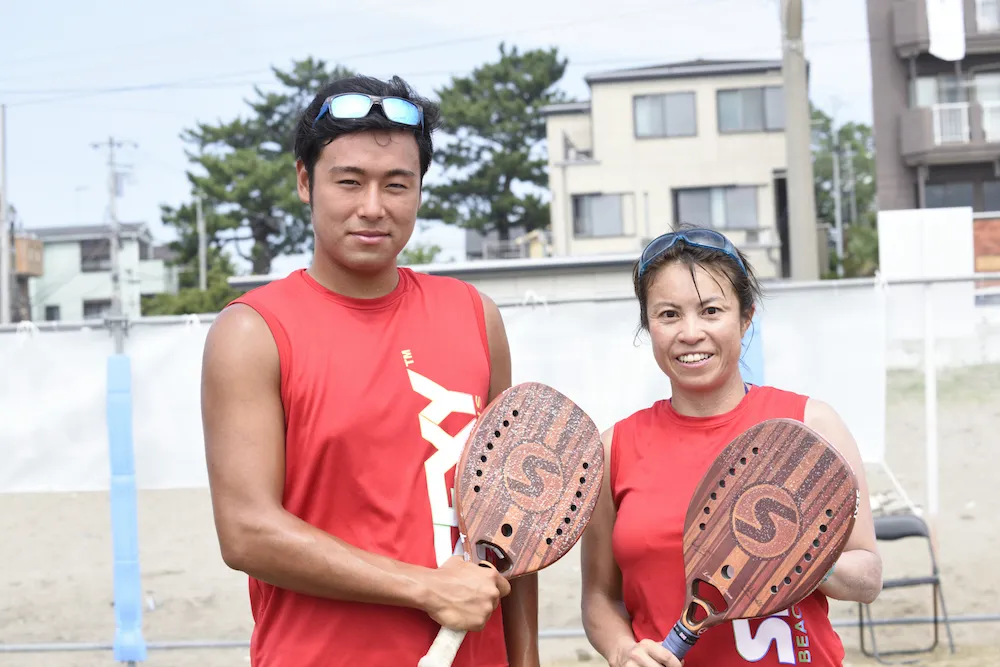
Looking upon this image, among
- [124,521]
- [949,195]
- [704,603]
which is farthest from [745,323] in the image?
[949,195]

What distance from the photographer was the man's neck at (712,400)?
83.0 inches

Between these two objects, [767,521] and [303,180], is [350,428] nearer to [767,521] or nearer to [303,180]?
[303,180]

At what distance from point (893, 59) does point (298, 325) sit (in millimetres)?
25218

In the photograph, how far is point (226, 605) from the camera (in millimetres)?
6426

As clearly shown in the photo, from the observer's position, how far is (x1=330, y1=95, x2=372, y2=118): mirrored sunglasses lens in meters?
1.92

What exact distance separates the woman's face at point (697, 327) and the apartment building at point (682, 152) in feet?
87.9

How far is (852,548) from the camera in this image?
1996 millimetres

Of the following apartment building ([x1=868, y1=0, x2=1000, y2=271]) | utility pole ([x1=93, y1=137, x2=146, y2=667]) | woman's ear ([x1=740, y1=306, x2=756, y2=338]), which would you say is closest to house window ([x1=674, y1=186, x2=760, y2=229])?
apartment building ([x1=868, y1=0, x2=1000, y2=271])

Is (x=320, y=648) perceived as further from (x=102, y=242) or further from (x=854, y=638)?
(x=102, y=242)

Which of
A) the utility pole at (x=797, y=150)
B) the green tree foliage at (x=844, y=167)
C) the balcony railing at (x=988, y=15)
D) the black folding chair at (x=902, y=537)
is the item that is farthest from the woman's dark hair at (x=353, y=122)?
the green tree foliage at (x=844, y=167)

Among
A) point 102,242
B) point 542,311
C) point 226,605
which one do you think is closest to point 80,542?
point 226,605

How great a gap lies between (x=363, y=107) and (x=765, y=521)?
1.10 metres

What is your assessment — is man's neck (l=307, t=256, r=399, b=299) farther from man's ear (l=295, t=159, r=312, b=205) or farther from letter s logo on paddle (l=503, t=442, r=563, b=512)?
letter s logo on paddle (l=503, t=442, r=563, b=512)

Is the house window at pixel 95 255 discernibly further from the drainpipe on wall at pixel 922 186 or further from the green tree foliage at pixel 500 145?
the drainpipe on wall at pixel 922 186
